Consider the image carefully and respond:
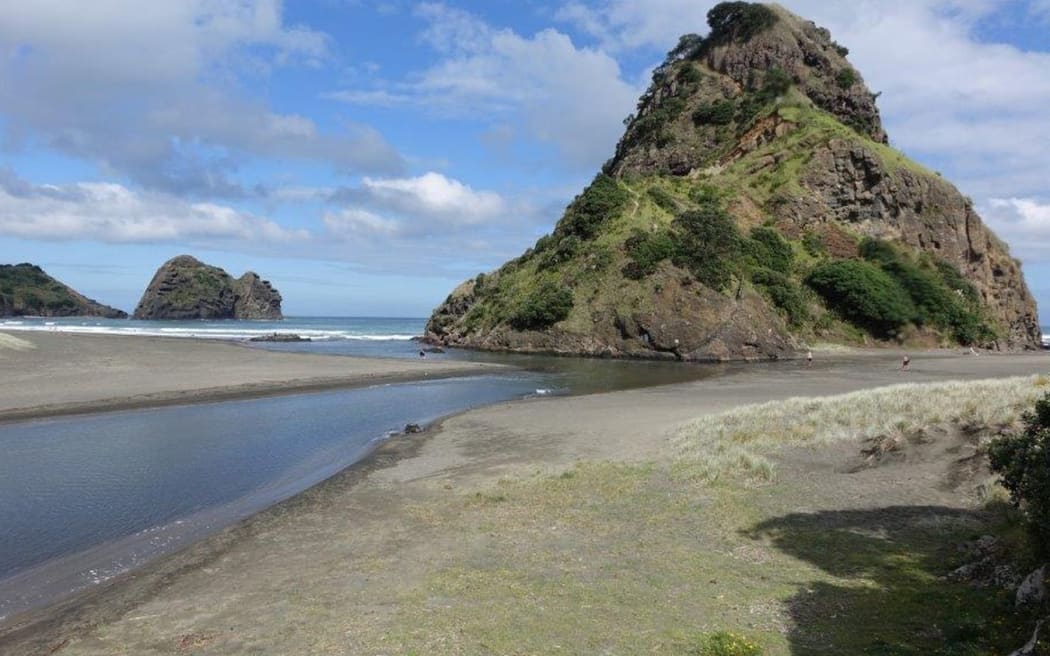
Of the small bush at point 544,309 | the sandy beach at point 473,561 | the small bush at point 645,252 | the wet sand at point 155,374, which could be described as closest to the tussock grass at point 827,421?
the sandy beach at point 473,561

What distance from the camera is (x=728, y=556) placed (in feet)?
35.8

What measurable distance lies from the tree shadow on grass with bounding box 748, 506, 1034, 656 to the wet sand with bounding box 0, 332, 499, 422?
28.3 metres

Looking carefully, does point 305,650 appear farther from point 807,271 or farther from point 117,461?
point 807,271

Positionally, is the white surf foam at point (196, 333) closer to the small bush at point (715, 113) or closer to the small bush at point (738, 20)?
the small bush at point (715, 113)

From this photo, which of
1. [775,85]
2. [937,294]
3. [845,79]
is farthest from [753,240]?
[845,79]

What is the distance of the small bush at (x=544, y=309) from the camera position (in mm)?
68438

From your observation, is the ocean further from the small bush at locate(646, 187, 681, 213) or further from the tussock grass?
the tussock grass

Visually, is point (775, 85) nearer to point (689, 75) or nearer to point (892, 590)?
point (689, 75)

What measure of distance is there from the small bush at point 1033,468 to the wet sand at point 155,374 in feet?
101

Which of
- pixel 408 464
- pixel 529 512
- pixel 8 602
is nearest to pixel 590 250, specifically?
pixel 408 464

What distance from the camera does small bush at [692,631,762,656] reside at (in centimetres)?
732

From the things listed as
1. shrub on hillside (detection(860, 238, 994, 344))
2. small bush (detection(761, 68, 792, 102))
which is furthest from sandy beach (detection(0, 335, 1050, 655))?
small bush (detection(761, 68, 792, 102))

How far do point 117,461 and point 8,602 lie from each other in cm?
1008

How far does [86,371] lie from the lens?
3872 centimetres
